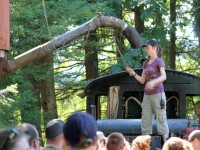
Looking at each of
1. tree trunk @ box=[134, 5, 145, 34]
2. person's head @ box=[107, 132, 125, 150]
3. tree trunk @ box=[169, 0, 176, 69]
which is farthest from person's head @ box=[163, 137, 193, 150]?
tree trunk @ box=[169, 0, 176, 69]

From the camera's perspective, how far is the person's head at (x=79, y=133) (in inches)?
152

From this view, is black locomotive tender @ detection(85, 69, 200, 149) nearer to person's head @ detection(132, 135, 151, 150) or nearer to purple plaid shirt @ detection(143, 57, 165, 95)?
purple plaid shirt @ detection(143, 57, 165, 95)

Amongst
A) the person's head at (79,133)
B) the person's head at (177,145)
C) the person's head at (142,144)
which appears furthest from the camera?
the person's head at (142,144)

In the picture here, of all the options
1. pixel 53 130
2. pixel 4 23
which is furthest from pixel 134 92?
pixel 53 130

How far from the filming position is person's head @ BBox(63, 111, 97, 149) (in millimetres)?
3865

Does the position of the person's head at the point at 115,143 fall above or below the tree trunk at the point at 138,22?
below

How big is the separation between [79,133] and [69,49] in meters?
13.8

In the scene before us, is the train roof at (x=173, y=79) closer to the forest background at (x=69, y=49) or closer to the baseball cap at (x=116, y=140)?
the forest background at (x=69, y=49)

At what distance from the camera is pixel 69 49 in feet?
57.7

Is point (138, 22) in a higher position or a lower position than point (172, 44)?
higher

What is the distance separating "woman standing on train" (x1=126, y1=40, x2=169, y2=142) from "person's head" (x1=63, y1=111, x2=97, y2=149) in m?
5.95

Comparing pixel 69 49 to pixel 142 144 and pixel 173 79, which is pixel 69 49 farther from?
pixel 142 144

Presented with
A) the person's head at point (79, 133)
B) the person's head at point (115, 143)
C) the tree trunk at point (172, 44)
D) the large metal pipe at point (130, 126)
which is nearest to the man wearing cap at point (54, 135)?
the person's head at point (115, 143)

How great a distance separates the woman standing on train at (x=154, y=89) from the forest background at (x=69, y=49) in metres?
1.79
